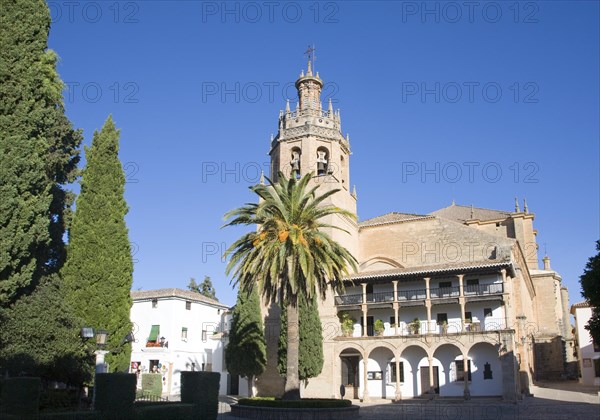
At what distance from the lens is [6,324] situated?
877 inches

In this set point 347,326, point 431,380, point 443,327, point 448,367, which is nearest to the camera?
point 431,380

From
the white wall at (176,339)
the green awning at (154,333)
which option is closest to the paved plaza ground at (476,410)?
→ the white wall at (176,339)

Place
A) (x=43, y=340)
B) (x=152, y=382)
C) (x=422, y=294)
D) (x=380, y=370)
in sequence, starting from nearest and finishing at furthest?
(x=43, y=340)
(x=422, y=294)
(x=380, y=370)
(x=152, y=382)

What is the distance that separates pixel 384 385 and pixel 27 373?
22214 millimetres

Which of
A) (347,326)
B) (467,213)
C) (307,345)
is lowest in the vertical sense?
(307,345)

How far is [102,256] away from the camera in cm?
2612

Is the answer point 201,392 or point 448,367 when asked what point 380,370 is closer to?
point 448,367

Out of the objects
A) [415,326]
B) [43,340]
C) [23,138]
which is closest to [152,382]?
[43,340]

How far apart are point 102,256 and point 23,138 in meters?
6.57

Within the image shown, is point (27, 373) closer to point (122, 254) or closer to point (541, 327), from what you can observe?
point (122, 254)

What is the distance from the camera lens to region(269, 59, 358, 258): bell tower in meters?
41.2

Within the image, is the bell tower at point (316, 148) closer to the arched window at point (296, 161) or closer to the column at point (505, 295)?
the arched window at point (296, 161)

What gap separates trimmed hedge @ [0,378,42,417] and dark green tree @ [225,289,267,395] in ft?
70.5

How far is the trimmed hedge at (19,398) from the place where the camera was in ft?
51.5
